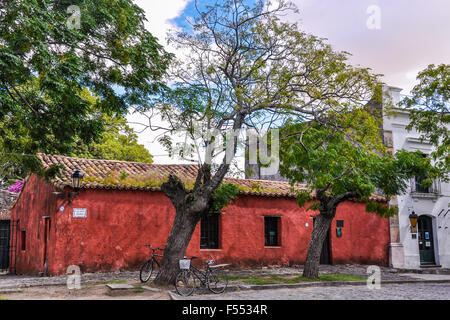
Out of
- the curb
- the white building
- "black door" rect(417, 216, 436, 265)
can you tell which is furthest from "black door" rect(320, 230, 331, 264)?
the curb

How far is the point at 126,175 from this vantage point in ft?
49.5

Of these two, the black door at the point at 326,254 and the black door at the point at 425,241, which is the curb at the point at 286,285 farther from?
the black door at the point at 425,241

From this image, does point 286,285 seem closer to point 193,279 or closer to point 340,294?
point 340,294

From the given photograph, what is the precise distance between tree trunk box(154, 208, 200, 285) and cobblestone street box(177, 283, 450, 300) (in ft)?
4.29

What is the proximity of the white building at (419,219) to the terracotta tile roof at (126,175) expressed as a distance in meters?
Result: 5.31

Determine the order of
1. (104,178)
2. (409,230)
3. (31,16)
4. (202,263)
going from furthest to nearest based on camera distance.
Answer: (409,230) < (202,263) < (104,178) < (31,16)

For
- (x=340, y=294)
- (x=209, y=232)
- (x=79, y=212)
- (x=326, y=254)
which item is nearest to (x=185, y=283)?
(x=340, y=294)

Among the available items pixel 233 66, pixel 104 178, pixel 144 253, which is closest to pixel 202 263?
pixel 144 253

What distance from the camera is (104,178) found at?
48.0ft

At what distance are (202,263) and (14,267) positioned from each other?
8.04 m

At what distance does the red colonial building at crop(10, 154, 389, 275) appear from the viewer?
13.6 metres

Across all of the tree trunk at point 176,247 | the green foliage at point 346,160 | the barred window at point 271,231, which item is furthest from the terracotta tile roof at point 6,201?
the green foliage at point 346,160

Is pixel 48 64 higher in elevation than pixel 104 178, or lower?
higher

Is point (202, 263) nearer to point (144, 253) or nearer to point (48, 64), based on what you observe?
point (144, 253)
